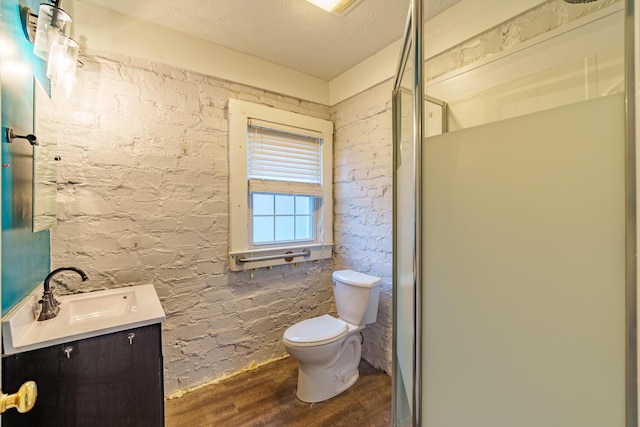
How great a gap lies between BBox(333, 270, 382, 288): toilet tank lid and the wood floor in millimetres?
716

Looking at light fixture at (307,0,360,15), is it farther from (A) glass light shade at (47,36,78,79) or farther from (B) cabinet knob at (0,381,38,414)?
(B) cabinet knob at (0,381,38,414)

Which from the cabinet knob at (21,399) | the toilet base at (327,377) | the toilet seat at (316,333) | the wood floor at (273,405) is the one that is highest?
the cabinet knob at (21,399)

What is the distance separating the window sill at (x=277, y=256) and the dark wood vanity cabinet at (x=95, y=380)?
2.77 feet

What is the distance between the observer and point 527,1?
46.5 inches

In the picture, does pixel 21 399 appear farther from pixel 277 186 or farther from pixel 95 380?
pixel 277 186

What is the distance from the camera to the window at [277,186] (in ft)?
6.45

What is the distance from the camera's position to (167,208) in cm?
174

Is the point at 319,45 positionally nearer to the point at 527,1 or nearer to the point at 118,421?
the point at 527,1

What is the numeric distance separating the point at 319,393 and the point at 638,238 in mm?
1770

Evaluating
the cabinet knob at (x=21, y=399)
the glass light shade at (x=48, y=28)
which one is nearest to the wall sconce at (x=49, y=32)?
the glass light shade at (x=48, y=28)

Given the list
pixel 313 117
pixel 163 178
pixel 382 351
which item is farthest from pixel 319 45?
pixel 382 351

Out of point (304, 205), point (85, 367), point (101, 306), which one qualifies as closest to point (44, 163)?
point (101, 306)

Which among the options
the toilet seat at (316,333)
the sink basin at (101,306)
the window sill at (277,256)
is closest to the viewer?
the sink basin at (101,306)

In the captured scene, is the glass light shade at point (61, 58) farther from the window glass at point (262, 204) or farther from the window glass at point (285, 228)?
the window glass at point (285, 228)
